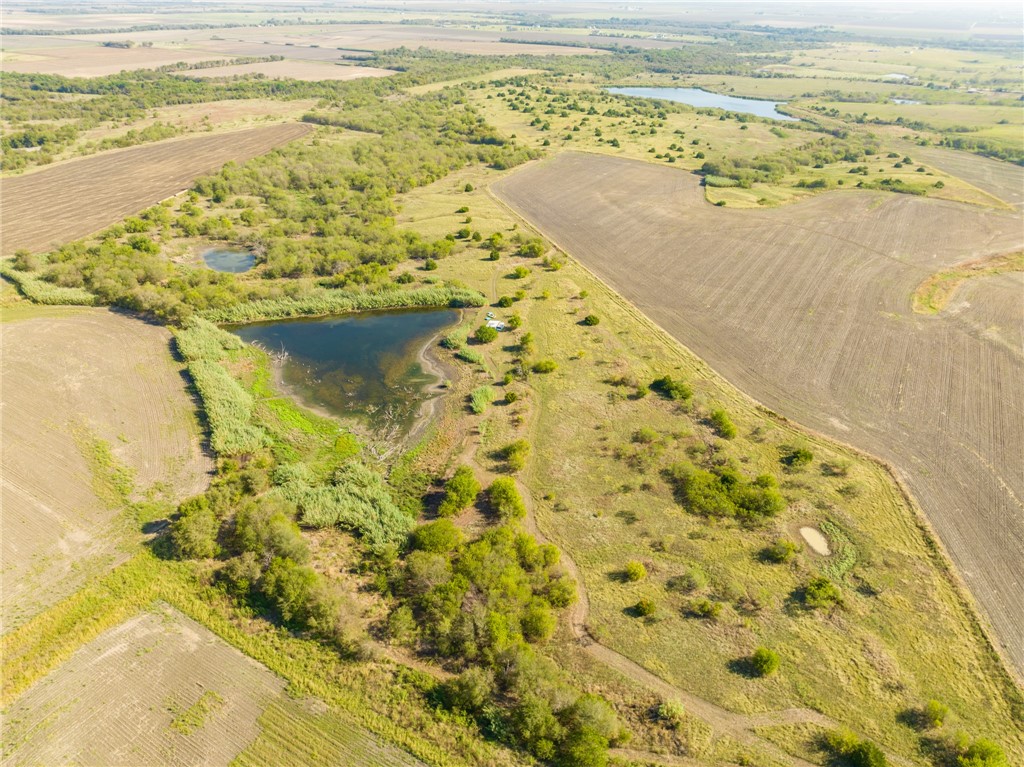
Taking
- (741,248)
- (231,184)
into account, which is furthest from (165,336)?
(741,248)

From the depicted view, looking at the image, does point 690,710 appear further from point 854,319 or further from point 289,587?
point 854,319

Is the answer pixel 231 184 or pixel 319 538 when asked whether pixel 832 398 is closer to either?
pixel 319 538

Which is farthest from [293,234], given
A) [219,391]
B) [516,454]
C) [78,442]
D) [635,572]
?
[635,572]

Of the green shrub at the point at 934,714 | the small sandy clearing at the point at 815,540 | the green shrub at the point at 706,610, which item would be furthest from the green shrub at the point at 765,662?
the small sandy clearing at the point at 815,540

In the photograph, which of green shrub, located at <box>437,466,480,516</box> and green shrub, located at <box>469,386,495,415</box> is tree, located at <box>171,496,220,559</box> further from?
green shrub, located at <box>469,386,495,415</box>

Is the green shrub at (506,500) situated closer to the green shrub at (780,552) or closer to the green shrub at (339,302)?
the green shrub at (780,552)

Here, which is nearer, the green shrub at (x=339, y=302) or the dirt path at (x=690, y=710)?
the dirt path at (x=690, y=710)
